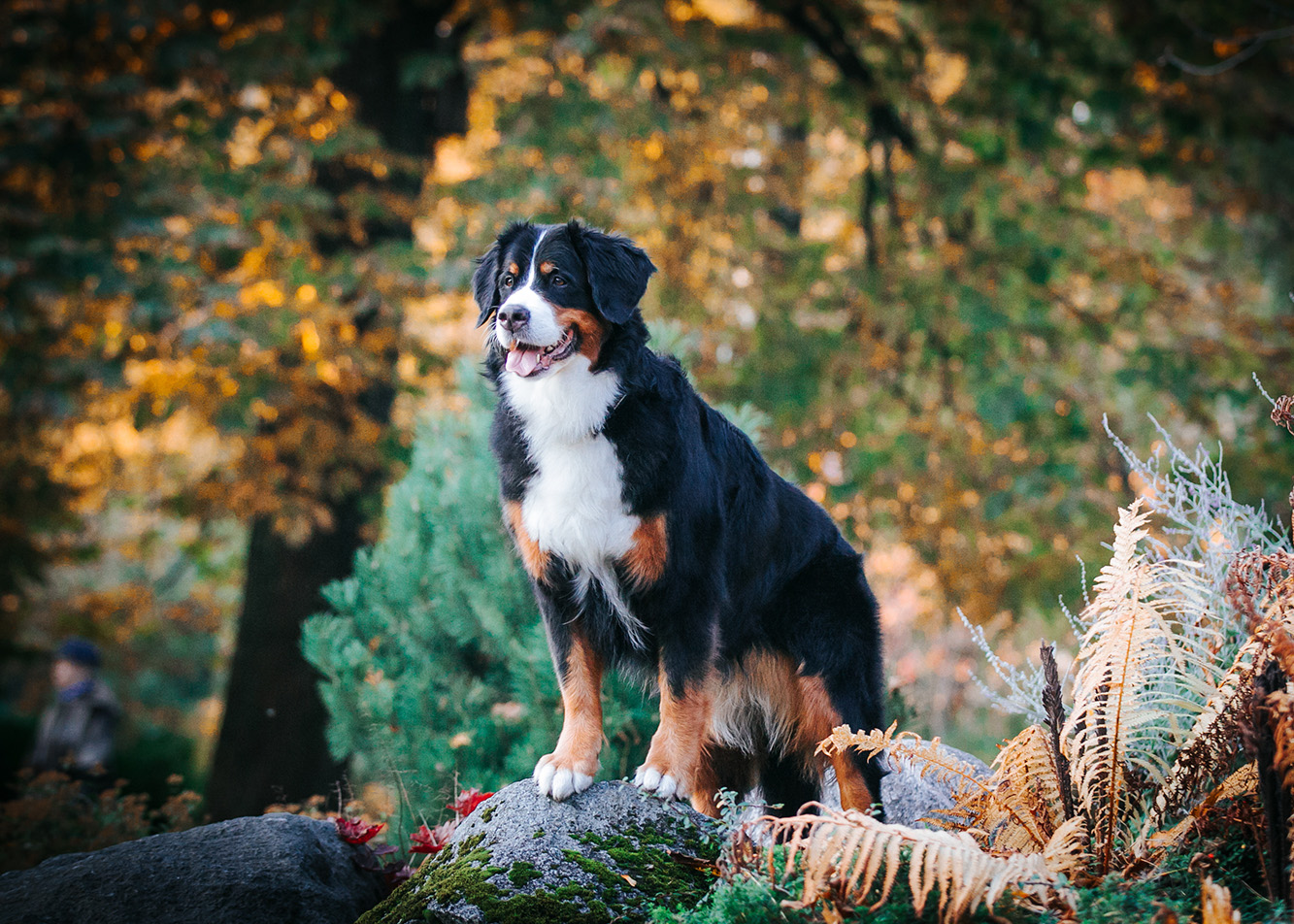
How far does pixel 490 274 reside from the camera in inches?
148

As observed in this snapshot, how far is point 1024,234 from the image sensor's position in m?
8.52

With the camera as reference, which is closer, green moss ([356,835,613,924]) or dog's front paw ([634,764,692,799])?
green moss ([356,835,613,924])

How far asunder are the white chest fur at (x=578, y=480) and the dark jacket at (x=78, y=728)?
6.56m

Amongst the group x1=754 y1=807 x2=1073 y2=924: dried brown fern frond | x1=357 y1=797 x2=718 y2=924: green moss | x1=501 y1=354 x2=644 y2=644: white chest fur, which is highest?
x1=501 y1=354 x2=644 y2=644: white chest fur

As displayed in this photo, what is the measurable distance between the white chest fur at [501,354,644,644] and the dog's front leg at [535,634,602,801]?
189 millimetres

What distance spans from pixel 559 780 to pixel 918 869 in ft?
3.99

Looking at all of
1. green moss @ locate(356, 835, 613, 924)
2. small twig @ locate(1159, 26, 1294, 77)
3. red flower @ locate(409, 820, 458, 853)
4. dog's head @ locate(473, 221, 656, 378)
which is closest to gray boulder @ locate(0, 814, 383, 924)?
red flower @ locate(409, 820, 458, 853)

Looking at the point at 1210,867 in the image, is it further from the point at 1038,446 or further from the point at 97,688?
the point at 97,688

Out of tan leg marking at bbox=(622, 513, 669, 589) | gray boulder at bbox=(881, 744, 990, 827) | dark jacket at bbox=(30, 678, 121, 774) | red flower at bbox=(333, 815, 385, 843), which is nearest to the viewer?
tan leg marking at bbox=(622, 513, 669, 589)

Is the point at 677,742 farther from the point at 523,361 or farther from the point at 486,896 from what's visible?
the point at 523,361

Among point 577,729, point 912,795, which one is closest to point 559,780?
point 577,729

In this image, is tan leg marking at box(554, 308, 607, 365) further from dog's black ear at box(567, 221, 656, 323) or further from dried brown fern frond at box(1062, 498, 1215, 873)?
dried brown fern frond at box(1062, 498, 1215, 873)

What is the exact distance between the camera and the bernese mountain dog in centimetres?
322

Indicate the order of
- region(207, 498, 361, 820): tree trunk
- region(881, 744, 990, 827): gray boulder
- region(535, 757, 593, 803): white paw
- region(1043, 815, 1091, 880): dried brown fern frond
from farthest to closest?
region(207, 498, 361, 820): tree trunk < region(881, 744, 990, 827): gray boulder < region(535, 757, 593, 803): white paw < region(1043, 815, 1091, 880): dried brown fern frond
